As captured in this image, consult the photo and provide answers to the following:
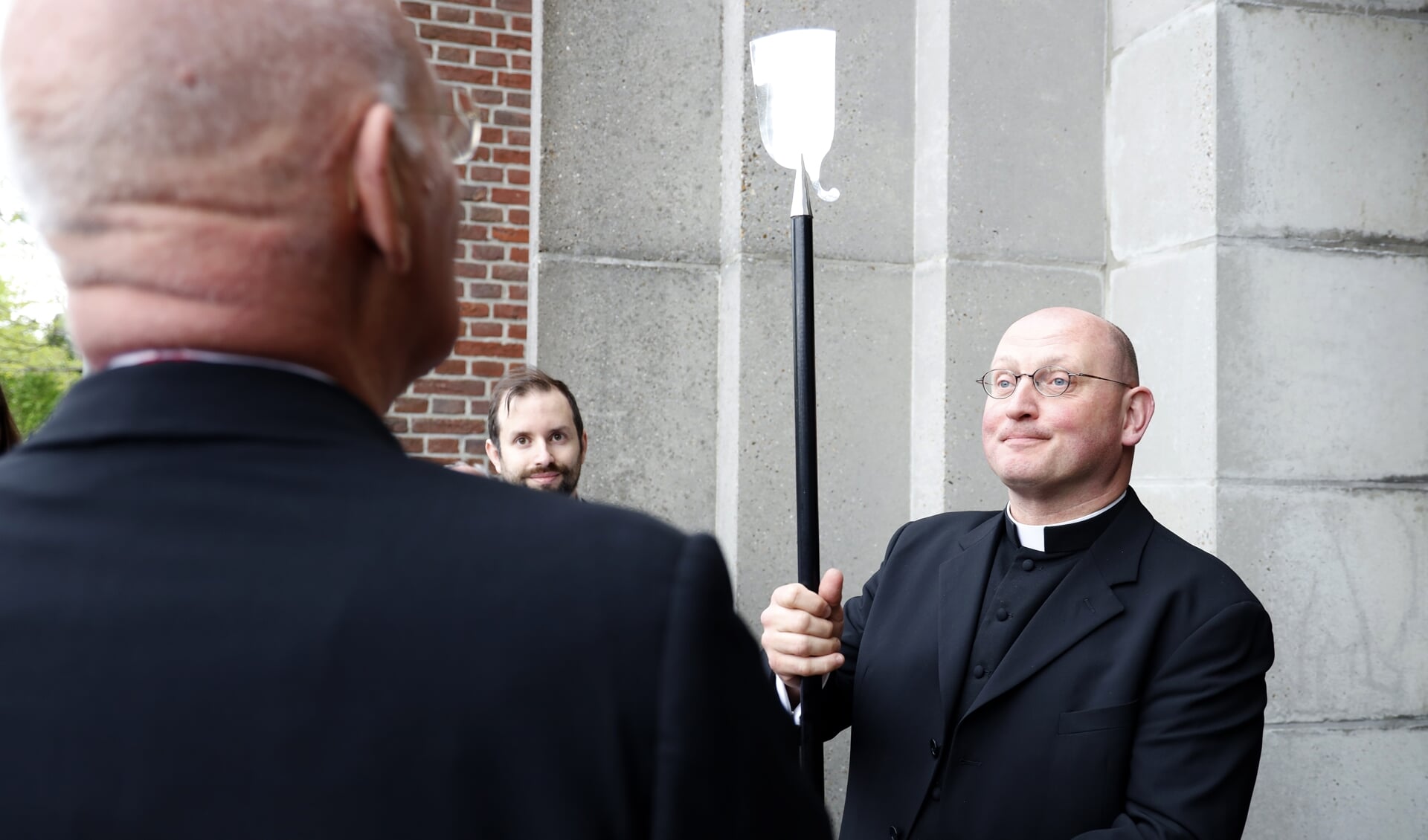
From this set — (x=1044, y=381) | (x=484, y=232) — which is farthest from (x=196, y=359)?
(x=484, y=232)

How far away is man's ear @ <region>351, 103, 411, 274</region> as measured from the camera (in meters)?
0.71

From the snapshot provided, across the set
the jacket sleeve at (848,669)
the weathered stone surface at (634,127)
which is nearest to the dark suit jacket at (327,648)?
the jacket sleeve at (848,669)

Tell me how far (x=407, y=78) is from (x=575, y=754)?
42cm

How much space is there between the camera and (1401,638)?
3387mm

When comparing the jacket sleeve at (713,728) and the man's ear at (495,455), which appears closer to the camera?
the jacket sleeve at (713,728)

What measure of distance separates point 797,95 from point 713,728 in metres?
1.44

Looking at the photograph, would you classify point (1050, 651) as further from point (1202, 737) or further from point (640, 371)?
point (640, 371)

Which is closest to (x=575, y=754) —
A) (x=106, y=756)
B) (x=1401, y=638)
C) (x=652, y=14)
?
(x=106, y=756)

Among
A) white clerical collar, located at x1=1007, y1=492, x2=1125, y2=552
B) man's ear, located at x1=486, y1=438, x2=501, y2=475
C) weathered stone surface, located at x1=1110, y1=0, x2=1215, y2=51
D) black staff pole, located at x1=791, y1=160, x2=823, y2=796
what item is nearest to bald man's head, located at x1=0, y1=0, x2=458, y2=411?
black staff pole, located at x1=791, y1=160, x2=823, y2=796

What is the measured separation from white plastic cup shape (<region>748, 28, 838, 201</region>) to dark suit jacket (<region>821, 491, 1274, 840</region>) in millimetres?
878

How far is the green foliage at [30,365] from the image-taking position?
7082mm

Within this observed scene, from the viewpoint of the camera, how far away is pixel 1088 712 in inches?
81.3

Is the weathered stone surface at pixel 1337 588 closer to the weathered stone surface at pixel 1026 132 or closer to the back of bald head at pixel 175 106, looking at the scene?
the weathered stone surface at pixel 1026 132

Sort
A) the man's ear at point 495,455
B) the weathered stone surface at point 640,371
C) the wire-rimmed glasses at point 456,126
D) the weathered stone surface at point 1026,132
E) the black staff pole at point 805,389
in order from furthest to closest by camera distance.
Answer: the weathered stone surface at point 640,371
the weathered stone surface at point 1026,132
the man's ear at point 495,455
the black staff pole at point 805,389
the wire-rimmed glasses at point 456,126
